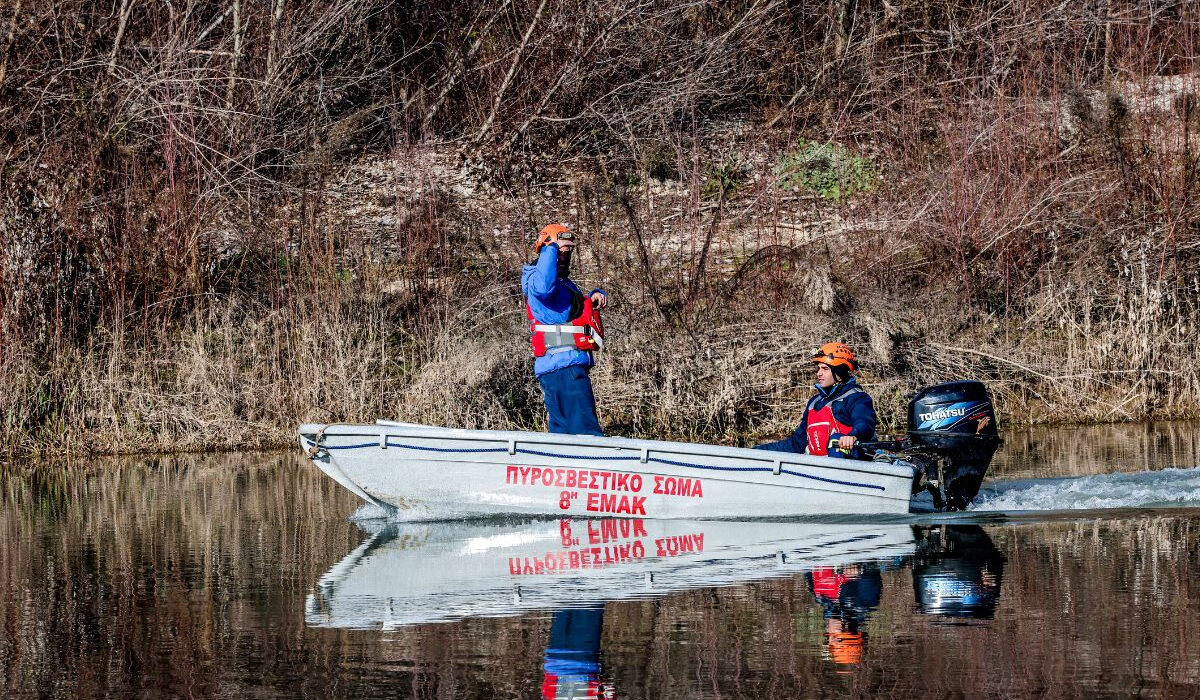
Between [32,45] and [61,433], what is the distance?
497 cm

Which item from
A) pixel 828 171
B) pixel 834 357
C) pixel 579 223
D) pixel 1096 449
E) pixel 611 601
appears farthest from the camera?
pixel 828 171

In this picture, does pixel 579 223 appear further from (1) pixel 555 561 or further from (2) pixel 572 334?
(1) pixel 555 561

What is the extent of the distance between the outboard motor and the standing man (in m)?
2.08

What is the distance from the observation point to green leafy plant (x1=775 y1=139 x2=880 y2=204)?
20062 millimetres

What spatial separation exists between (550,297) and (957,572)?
10.7 feet

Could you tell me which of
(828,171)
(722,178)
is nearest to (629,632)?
(722,178)

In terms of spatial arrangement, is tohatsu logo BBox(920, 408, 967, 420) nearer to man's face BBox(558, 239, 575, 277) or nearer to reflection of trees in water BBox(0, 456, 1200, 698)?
reflection of trees in water BBox(0, 456, 1200, 698)

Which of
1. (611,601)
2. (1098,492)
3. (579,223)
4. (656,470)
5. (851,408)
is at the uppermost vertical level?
(579,223)

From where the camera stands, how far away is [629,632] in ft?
22.3

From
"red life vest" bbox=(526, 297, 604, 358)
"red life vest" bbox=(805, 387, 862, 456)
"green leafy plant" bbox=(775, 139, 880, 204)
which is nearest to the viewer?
"red life vest" bbox=(805, 387, 862, 456)

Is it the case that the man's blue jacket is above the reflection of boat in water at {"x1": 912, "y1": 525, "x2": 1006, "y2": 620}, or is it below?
above

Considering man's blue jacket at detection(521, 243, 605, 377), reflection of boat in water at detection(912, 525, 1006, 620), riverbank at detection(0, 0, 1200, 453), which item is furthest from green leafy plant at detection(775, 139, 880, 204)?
reflection of boat in water at detection(912, 525, 1006, 620)

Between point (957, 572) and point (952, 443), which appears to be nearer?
point (957, 572)

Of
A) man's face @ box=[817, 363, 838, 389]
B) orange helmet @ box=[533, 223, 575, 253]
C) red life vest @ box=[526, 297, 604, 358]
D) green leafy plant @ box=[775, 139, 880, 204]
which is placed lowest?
man's face @ box=[817, 363, 838, 389]
